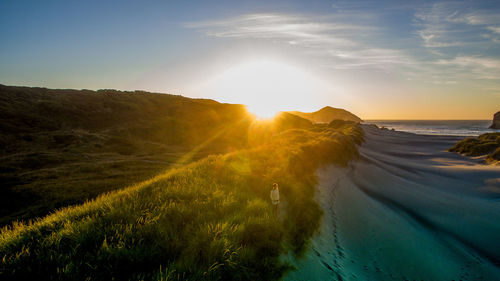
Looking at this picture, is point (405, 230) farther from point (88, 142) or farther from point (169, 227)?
point (88, 142)

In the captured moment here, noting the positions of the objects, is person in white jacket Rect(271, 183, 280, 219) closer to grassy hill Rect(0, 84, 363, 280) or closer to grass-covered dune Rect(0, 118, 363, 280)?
grassy hill Rect(0, 84, 363, 280)

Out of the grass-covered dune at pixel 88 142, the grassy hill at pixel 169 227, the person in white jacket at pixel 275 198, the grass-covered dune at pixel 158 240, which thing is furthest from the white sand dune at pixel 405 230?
the grass-covered dune at pixel 88 142

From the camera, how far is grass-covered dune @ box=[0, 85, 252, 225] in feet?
38.8

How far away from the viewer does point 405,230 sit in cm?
948

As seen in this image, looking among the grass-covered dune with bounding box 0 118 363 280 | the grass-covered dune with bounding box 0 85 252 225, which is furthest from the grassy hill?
the grass-covered dune with bounding box 0 85 252 225

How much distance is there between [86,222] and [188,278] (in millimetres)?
2881

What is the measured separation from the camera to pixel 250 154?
16.1 meters

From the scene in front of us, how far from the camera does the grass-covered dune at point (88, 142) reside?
11.8 meters

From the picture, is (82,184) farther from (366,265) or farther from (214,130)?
(214,130)

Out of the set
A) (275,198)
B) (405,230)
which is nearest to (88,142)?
(275,198)

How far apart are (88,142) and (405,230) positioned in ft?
129

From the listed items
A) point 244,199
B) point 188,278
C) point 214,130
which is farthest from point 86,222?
point 214,130

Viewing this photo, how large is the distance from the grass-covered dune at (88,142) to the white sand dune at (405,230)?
12744 mm

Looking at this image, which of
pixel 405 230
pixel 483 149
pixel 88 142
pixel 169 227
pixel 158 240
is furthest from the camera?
pixel 88 142
